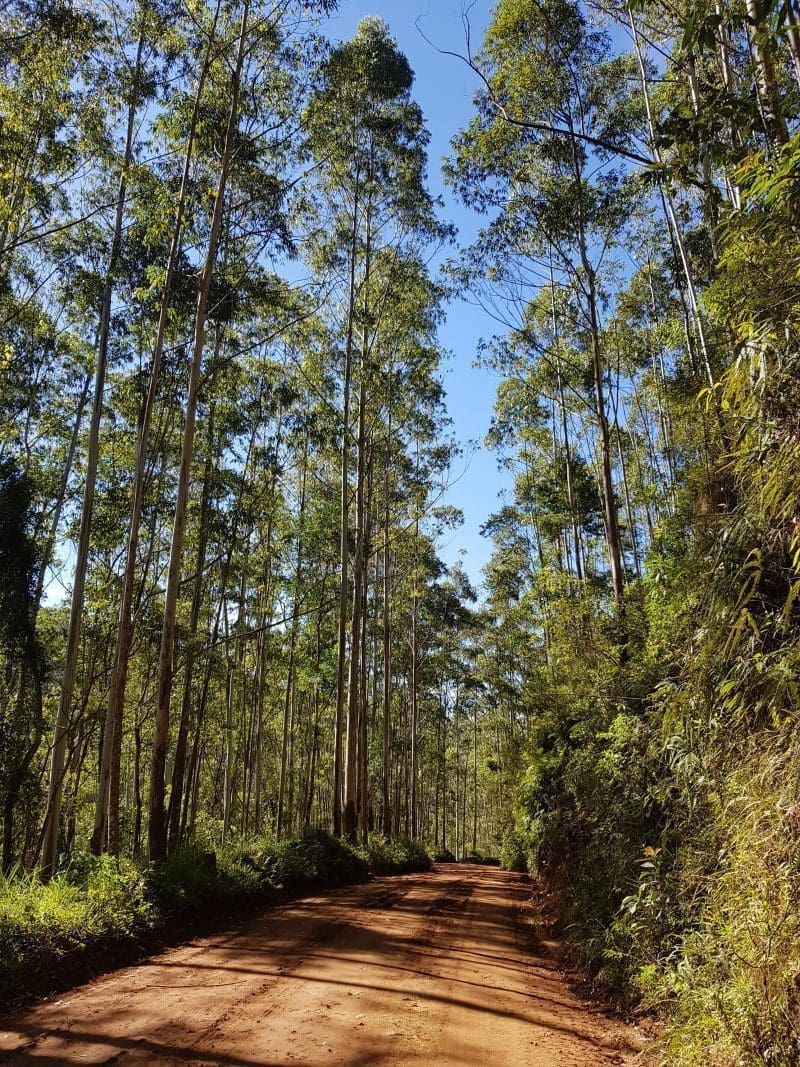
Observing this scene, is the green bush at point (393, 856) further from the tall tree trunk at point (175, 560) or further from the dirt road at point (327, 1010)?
the dirt road at point (327, 1010)

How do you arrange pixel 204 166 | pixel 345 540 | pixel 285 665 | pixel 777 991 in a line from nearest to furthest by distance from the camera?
pixel 777 991 → pixel 204 166 → pixel 345 540 → pixel 285 665

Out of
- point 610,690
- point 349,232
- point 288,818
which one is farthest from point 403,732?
point 610,690

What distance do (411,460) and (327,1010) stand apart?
708 inches

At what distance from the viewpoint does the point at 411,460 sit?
70.2 feet

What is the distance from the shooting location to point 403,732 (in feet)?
121

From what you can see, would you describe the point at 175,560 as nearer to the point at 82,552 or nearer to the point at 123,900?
the point at 82,552

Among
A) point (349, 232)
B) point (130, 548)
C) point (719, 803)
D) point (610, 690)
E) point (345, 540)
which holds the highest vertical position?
point (349, 232)

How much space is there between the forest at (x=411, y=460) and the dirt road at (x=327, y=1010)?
647 millimetres

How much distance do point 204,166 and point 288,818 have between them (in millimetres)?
25276

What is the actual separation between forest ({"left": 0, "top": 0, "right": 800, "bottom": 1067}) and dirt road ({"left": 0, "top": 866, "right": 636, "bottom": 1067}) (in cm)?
65

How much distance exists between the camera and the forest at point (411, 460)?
3428 millimetres

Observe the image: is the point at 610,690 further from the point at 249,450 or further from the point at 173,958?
the point at 249,450

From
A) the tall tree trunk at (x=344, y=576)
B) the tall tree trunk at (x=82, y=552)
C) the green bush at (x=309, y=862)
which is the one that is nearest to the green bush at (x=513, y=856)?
the tall tree trunk at (x=344, y=576)

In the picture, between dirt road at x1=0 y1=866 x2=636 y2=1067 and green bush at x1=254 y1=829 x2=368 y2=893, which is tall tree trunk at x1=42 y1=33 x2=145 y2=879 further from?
dirt road at x1=0 y1=866 x2=636 y2=1067
